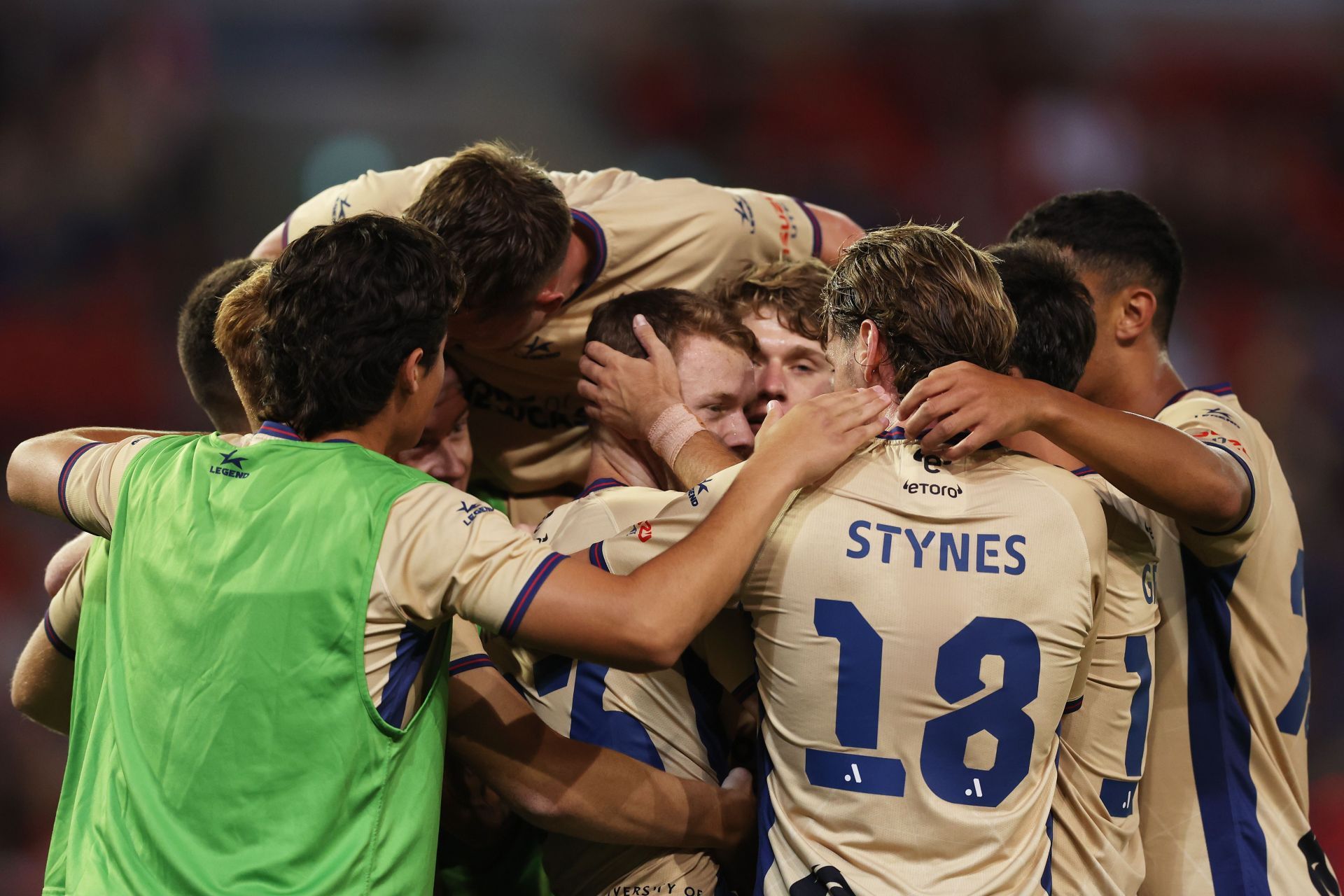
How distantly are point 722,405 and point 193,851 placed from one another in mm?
1723

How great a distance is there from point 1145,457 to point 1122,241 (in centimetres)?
116

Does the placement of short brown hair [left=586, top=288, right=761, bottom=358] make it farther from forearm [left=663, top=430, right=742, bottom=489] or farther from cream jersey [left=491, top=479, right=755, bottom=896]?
cream jersey [left=491, top=479, right=755, bottom=896]

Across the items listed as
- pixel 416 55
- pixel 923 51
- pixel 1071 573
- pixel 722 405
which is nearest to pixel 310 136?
pixel 416 55

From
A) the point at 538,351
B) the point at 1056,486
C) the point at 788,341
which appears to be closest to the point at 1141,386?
the point at 788,341

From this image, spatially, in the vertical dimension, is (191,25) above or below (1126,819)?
above

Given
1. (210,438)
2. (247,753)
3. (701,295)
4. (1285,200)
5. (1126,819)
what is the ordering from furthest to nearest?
(1285,200) < (701,295) < (1126,819) < (210,438) < (247,753)

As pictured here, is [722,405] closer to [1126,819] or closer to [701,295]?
[701,295]

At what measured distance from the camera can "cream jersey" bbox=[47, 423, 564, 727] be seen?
2.01m

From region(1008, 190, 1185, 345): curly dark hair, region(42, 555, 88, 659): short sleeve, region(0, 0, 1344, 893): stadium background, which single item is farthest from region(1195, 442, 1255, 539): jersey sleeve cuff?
region(0, 0, 1344, 893): stadium background

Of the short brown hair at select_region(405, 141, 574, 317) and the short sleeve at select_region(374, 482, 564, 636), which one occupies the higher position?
the short brown hair at select_region(405, 141, 574, 317)

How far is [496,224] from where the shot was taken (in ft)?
11.0

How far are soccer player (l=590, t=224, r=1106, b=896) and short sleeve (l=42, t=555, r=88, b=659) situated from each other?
4.78 feet

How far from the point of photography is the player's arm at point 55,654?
2.81 meters

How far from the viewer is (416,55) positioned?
8367 millimetres
